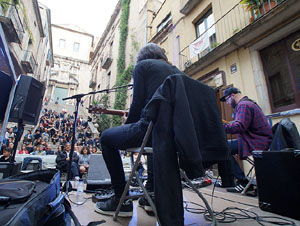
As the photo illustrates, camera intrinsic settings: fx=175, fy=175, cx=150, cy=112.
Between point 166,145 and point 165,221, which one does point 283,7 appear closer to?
point 166,145

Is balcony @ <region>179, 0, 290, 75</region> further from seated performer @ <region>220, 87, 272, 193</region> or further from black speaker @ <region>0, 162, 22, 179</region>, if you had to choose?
black speaker @ <region>0, 162, 22, 179</region>

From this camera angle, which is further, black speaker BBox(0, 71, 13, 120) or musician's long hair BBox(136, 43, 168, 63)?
black speaker BBox(0, 71, 13, 120)

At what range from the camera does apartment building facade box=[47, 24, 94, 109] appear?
29.3 meters

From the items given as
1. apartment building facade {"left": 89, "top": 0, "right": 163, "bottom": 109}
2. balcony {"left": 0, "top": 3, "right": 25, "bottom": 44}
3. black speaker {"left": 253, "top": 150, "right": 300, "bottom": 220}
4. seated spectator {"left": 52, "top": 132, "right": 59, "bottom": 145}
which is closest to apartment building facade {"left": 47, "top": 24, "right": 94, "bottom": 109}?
apartment building facade {"left": 89, "top": 0, "right": 163, "bottom": 109}

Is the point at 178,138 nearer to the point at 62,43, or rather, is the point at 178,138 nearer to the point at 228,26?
the point at 228,26

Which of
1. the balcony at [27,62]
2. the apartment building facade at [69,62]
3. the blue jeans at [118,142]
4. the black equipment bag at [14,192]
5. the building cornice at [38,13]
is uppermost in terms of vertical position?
the apartment building facade at [69,62]

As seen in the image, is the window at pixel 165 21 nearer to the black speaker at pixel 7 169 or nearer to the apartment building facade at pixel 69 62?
the black speaker at pixel 7 169

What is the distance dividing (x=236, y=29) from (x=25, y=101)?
5.91 metres

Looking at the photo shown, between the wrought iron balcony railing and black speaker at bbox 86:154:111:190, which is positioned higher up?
the wrought iron balcony railing

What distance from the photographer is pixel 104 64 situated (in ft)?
57.9

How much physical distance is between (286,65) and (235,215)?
4.27m

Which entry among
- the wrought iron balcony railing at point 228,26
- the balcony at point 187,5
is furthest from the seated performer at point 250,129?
the balcony at point 187,5

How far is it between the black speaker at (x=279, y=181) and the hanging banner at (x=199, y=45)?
18.3 ft

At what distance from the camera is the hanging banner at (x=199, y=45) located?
6.45 m
